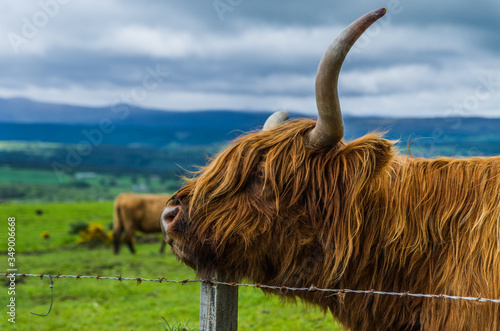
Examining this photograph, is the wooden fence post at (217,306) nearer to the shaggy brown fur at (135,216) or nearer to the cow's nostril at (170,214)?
the cow's nostril at (170,214)

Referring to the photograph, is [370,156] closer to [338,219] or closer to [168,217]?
[338,219]

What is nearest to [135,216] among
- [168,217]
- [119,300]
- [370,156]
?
[119,300]

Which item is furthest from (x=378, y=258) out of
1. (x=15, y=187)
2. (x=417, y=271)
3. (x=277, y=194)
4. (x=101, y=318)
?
(x=15, y=187)

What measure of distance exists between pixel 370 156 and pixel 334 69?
1.96ft

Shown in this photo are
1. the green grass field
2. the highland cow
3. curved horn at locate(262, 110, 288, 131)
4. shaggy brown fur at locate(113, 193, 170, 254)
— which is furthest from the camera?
shaggy brown fur at locate(113, 193, 170, 254)

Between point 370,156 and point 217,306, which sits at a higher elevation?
point 370,156

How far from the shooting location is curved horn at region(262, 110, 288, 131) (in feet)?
→ 10.6

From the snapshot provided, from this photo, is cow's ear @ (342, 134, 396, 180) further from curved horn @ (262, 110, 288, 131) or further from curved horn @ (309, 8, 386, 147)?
curved horn @ (262, 110, 288, 131)

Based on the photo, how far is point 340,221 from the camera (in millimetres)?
2633

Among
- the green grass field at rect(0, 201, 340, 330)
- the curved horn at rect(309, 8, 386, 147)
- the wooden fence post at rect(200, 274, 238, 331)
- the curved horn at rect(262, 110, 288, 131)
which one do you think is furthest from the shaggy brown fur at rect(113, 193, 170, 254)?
the curved horn at rect(309, 8, 386, 147)

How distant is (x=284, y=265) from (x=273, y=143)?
73 cm

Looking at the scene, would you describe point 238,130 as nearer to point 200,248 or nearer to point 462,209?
point 200,248

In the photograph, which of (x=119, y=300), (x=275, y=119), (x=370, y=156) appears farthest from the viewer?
(x=119, y=300)

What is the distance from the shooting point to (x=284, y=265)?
2650 mm
